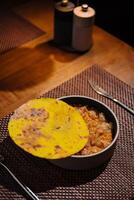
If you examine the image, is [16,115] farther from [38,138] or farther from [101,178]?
[101,178]

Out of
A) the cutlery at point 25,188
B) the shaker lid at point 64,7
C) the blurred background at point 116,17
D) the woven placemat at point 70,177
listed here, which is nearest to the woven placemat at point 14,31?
the shaker lid at point 64,7

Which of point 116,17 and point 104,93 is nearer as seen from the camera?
point 104,93

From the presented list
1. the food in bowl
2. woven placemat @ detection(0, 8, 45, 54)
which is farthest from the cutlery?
woven placemat @ detection(0, 8, 45, 54)

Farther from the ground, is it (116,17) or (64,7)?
(64,7)

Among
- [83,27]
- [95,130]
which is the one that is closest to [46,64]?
[83,27]

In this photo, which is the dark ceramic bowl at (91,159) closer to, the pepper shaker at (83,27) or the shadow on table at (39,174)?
the shadow on table at (39,174)

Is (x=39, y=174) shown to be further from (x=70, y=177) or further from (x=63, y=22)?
(x=63, y=22)

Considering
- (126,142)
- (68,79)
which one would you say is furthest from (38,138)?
(68,79)

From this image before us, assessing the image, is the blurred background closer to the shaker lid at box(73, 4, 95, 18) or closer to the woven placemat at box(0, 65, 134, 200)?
the shaker lid at box(73, 4, 95, 18)
